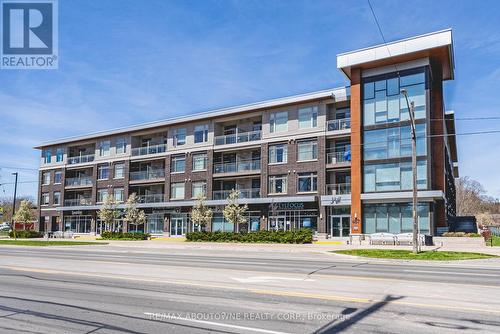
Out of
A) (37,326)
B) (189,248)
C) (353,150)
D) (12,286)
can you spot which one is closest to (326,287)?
(37,326)

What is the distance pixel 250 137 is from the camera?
4928 centimetres

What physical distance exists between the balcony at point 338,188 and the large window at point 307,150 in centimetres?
310

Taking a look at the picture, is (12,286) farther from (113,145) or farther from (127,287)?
(113,145)

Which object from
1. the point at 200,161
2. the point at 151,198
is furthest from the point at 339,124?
the point at 151,198

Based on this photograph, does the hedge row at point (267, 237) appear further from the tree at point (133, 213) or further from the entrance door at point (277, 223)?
the tree at point (133, 213)

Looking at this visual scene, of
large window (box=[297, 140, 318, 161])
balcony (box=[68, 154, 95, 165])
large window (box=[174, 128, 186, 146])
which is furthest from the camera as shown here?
balcony (box=[68, 154, 95, 165])

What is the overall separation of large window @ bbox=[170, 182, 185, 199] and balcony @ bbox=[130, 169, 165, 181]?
219 centimetres

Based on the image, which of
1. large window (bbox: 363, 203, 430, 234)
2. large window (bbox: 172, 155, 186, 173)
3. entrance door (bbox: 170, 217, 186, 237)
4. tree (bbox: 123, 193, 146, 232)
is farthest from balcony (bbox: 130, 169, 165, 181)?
large window (bbox: 363, 203, 430, 234)

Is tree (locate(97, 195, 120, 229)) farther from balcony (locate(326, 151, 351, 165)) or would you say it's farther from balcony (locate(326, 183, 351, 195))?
balcony (locate(326, 151, 351, 165))

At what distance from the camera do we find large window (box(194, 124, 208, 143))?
52.4 metres

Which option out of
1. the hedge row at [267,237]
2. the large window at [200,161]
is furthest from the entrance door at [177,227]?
the hedge row at [267,237]

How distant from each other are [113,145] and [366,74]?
34.2m

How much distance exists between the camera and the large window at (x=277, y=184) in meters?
46.0

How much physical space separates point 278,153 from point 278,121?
3259 millimetres
